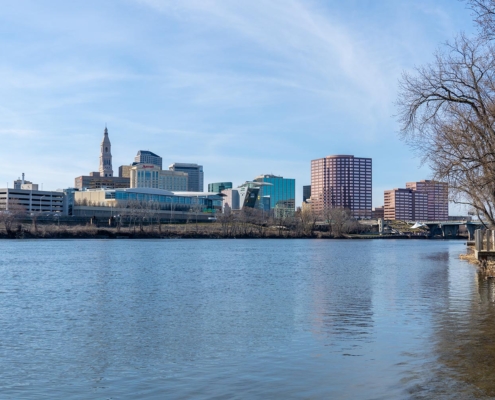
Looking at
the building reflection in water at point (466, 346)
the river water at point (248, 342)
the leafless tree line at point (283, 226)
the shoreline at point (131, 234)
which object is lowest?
the river water at point (248, 342)

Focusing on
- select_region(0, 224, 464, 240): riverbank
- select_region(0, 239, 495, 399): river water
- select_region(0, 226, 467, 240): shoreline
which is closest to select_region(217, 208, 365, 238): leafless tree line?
select_region(0, 224, 464, 240): riverbank

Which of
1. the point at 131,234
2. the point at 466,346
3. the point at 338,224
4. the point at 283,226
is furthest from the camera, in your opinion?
the point at 283,226

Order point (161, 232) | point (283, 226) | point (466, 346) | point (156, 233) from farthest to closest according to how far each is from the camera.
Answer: point (283, 226) < point (161, 232) < point (156, 233) < point (466, 346)

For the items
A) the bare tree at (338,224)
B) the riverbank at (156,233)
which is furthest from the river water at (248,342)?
the bare tree at (338,224)

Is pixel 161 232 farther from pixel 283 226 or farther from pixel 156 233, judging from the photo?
pixel 283 226

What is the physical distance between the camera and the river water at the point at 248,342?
42.0 feet

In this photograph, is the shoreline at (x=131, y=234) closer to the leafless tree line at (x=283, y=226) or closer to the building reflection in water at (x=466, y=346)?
the leafless tree line at (x=283, y=226)

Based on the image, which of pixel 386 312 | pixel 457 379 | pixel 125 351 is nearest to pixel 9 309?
pixel 125 351

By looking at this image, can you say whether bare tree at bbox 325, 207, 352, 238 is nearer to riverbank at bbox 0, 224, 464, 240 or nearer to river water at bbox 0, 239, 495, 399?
riverbank at bbox 0, 224, 464, 240

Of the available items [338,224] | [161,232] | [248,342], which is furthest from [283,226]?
[248,342]

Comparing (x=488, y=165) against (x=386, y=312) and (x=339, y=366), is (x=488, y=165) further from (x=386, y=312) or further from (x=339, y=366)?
(x=339, y=366)

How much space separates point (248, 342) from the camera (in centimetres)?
1744

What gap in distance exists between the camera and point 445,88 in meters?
26.8

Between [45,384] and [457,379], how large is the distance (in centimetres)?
873
